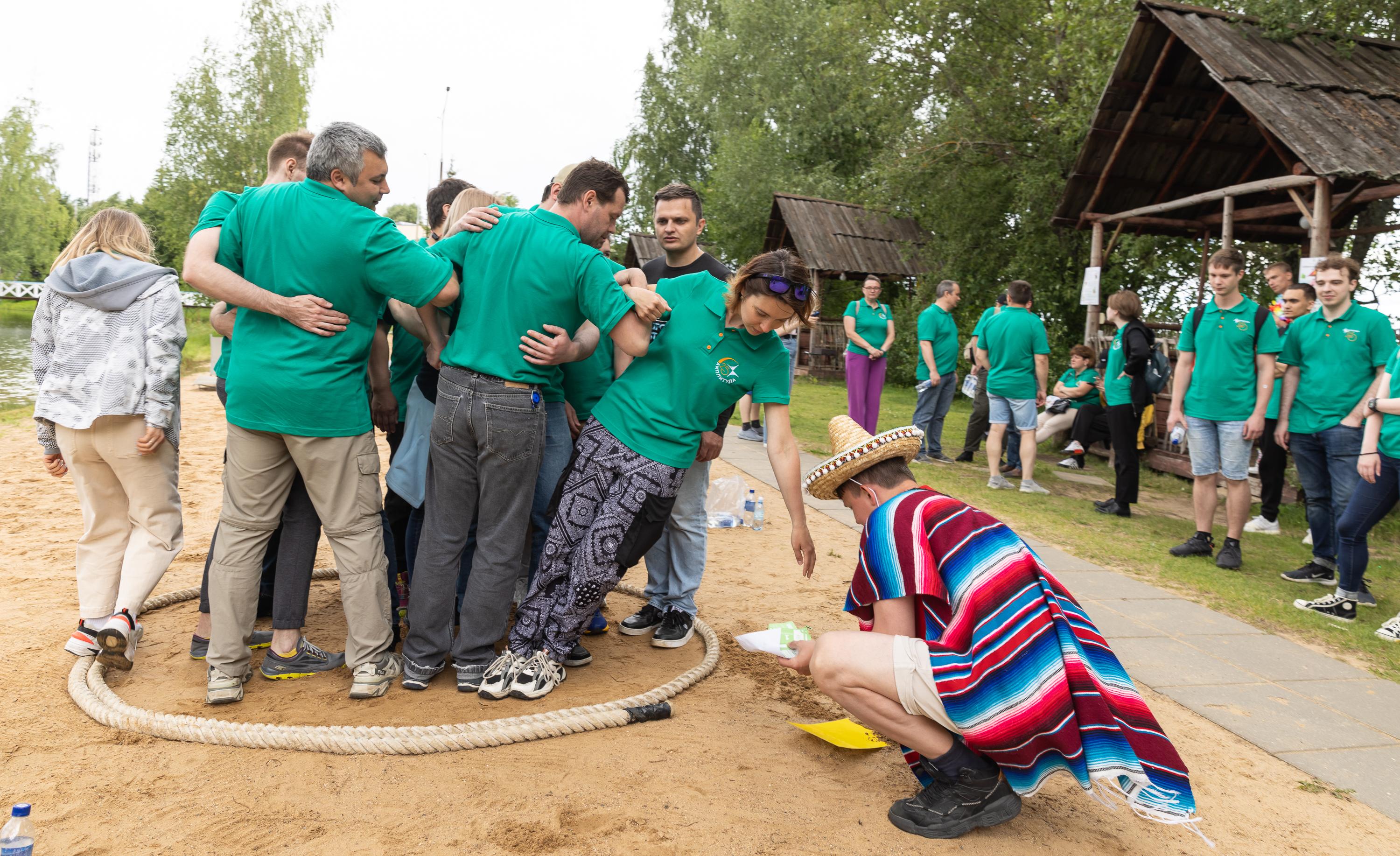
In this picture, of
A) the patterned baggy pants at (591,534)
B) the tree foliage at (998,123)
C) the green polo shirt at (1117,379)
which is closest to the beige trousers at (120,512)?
the patterned baggy pants at (591,534)

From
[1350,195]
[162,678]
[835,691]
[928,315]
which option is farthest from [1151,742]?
[1350,195]

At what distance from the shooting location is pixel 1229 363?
675 centimetres

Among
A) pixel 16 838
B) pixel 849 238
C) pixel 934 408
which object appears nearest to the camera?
pixel 16 838

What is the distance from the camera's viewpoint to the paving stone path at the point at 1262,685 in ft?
11.7

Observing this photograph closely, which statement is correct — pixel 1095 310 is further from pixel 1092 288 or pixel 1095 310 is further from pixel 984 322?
pixel 984 322

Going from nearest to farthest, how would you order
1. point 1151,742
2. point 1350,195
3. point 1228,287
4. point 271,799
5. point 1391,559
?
point 1151,742 < point 271,799 < point 1228,287 < point 1391,559 < point 1350,195

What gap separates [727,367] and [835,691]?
144cm

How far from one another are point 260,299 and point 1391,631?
5.95 metres

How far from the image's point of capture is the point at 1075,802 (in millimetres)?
3146

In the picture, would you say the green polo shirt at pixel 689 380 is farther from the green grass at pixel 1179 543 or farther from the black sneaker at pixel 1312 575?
the black sneaker at pixel 1312 575

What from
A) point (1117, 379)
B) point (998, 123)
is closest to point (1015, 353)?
point (1117, 379)

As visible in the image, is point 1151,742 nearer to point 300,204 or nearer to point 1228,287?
point 300,204

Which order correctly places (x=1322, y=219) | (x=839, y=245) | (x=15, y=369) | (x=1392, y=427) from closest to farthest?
(x=1392, y=427) < (x=1322, y=219) < (x=15, y=369) < (x=839, y=245)

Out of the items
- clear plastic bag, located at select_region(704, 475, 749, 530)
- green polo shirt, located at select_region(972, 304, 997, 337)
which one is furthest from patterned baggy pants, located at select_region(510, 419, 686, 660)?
green polo shirt, located at select_region(972, 304, 997, 337)
